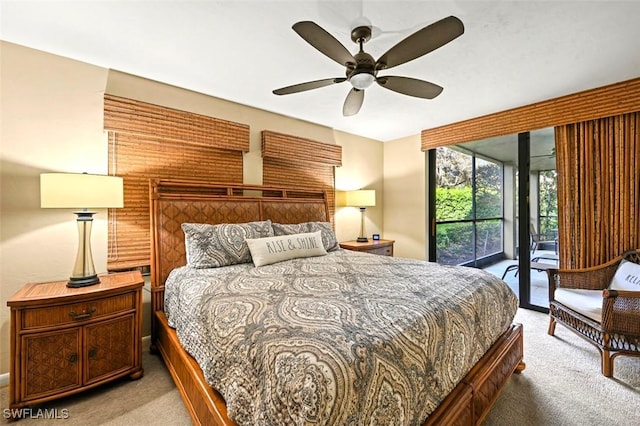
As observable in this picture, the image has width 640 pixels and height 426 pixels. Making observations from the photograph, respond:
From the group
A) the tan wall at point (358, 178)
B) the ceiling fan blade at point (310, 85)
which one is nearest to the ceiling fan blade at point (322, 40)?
the ceiling fan blade at point (310, 85)

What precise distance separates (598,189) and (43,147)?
525cm

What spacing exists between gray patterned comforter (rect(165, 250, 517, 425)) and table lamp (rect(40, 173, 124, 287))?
2.27ft

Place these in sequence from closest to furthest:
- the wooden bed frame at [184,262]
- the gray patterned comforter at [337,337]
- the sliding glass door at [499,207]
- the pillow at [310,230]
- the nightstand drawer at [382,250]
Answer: the gray patterned comforter at [337,337]
the wooden bed frame at [184,262]
the pillow at [310,230]
the sliding glass door at [499,207]
the nightstand drawer at [382,250]

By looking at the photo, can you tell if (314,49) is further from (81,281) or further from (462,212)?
(462,212)

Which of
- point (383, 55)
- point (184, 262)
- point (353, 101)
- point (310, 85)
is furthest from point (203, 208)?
point (383, 55)

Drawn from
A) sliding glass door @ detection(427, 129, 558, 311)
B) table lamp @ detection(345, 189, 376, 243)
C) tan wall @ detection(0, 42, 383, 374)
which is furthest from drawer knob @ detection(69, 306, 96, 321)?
sliding glass door @ detection(427, 129, 558, 311)

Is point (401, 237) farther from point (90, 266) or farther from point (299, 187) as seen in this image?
point (90, 266)

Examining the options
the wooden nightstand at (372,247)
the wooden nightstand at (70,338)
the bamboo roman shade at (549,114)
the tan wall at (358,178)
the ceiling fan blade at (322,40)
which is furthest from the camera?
the tan wall at (358,178)

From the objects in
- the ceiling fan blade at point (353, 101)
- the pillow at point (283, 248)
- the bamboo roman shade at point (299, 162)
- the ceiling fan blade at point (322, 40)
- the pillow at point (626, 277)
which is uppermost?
the ceiling fan blade at point (322, 40)

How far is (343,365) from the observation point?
94cm

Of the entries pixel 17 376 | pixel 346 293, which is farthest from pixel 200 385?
pixel 17 376

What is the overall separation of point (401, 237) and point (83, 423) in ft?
14.1

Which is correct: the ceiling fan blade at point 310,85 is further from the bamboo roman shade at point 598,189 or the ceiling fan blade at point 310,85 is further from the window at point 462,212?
the window at point 462,212

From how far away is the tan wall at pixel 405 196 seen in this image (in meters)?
4.50
